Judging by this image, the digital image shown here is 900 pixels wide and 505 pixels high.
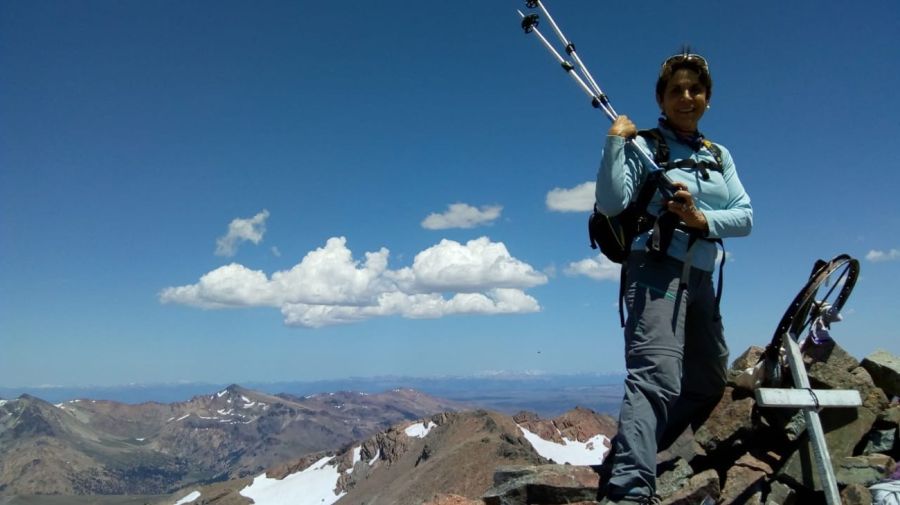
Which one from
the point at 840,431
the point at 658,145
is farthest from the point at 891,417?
the point at 658,145

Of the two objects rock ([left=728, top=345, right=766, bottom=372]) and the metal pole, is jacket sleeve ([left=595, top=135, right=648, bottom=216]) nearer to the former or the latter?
the metal pole

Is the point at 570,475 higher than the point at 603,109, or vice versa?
the point at 603,109

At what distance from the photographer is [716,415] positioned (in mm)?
7824

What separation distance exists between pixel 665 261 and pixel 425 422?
172620 mm

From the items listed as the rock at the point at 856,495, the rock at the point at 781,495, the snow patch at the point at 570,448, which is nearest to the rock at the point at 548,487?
the rock at the point at 781,495

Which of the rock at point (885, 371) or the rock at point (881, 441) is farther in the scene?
the rock at point (885, 371)

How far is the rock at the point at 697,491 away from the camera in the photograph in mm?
6072

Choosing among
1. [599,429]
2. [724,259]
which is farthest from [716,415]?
[599,429]

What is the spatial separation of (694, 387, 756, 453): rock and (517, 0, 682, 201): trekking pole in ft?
12.5

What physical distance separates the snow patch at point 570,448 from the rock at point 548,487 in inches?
4912

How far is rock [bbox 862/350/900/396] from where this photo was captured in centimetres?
796

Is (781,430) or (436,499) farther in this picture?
(436,499)

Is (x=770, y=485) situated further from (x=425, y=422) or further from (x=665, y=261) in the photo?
(x=425, y=422)

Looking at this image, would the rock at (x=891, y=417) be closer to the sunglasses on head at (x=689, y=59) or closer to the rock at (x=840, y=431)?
the rock at (x=840, y=431)
